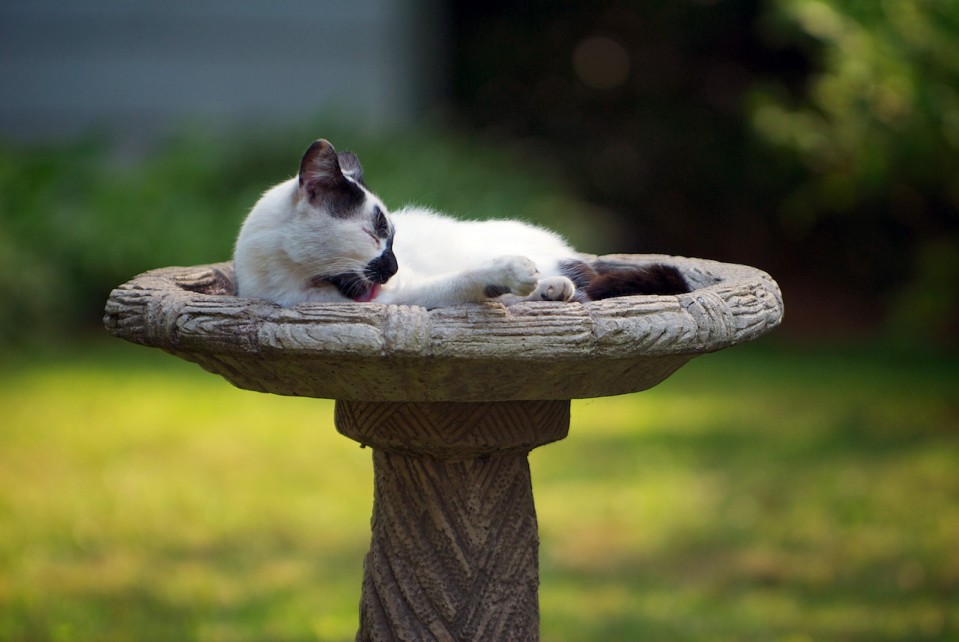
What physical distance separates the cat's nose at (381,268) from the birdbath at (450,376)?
0.63ft

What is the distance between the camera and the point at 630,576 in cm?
413

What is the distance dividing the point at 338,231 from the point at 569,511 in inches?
109

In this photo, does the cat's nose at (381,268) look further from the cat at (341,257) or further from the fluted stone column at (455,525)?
the fluted stone column at (455,525)

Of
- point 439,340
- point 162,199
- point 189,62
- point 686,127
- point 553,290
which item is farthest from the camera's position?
point 686,127

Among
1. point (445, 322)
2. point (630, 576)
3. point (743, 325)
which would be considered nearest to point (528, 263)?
point (445, 322)

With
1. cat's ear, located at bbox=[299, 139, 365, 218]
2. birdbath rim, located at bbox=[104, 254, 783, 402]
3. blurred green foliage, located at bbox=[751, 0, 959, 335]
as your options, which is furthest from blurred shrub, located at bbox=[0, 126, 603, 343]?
birdbath rim, located at bbox=[104, 254, 783, 402]

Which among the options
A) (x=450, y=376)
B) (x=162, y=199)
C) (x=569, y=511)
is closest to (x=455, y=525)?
(x=450, y=376)

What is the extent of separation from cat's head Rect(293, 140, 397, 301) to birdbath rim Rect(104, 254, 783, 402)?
0.61ft

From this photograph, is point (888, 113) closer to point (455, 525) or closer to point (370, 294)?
point (455, 525)

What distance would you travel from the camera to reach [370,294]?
7.45 ft

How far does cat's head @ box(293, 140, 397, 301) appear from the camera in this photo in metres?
2.23

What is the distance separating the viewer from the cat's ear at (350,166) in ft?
8.04

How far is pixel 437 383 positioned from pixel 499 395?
0.13 m

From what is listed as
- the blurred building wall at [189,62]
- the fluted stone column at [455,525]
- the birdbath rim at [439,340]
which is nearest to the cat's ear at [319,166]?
the birdbath rim at [439,340]
